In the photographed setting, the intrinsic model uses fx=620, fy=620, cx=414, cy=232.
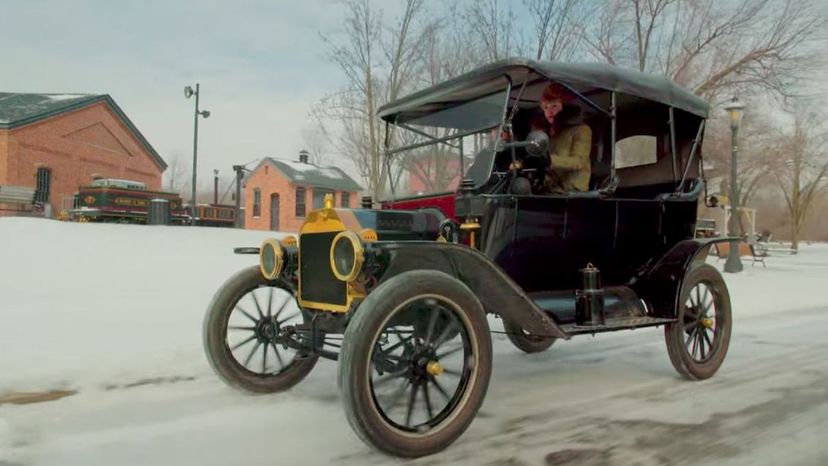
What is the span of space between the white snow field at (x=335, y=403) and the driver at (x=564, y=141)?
4.97ft

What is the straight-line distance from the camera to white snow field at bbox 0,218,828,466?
3.15m

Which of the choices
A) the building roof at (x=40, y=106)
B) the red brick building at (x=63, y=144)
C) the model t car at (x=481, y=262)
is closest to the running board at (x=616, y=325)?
the model t car at (x=481, y=262)

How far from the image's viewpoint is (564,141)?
463 centimetres

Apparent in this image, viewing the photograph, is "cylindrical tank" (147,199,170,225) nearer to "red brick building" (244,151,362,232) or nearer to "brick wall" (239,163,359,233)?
"brick wall" (239,163,359,233)

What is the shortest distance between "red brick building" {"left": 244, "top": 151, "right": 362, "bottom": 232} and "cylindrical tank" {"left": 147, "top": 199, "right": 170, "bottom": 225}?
349 inches

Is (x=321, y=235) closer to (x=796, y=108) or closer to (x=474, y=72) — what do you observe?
(x=474, y=72)

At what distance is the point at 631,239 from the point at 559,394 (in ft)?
4.37

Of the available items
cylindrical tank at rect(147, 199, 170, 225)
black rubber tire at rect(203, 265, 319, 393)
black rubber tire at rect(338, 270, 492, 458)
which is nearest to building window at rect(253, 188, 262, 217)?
cylindrical tank at rect(147, 199, 170, 225)

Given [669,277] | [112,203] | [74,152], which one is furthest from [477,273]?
[74,152]

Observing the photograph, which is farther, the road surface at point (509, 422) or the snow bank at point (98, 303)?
the snow bank at point (98, 303)

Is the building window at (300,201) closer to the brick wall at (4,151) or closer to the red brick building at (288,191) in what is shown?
the red brick building at (288,191)

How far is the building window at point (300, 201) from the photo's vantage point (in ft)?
107

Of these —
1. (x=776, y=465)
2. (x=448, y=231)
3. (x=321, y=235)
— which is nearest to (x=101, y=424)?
(x=321, y=235)

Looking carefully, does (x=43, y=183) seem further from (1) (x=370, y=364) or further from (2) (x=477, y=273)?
(1) (x=370, y=364)
